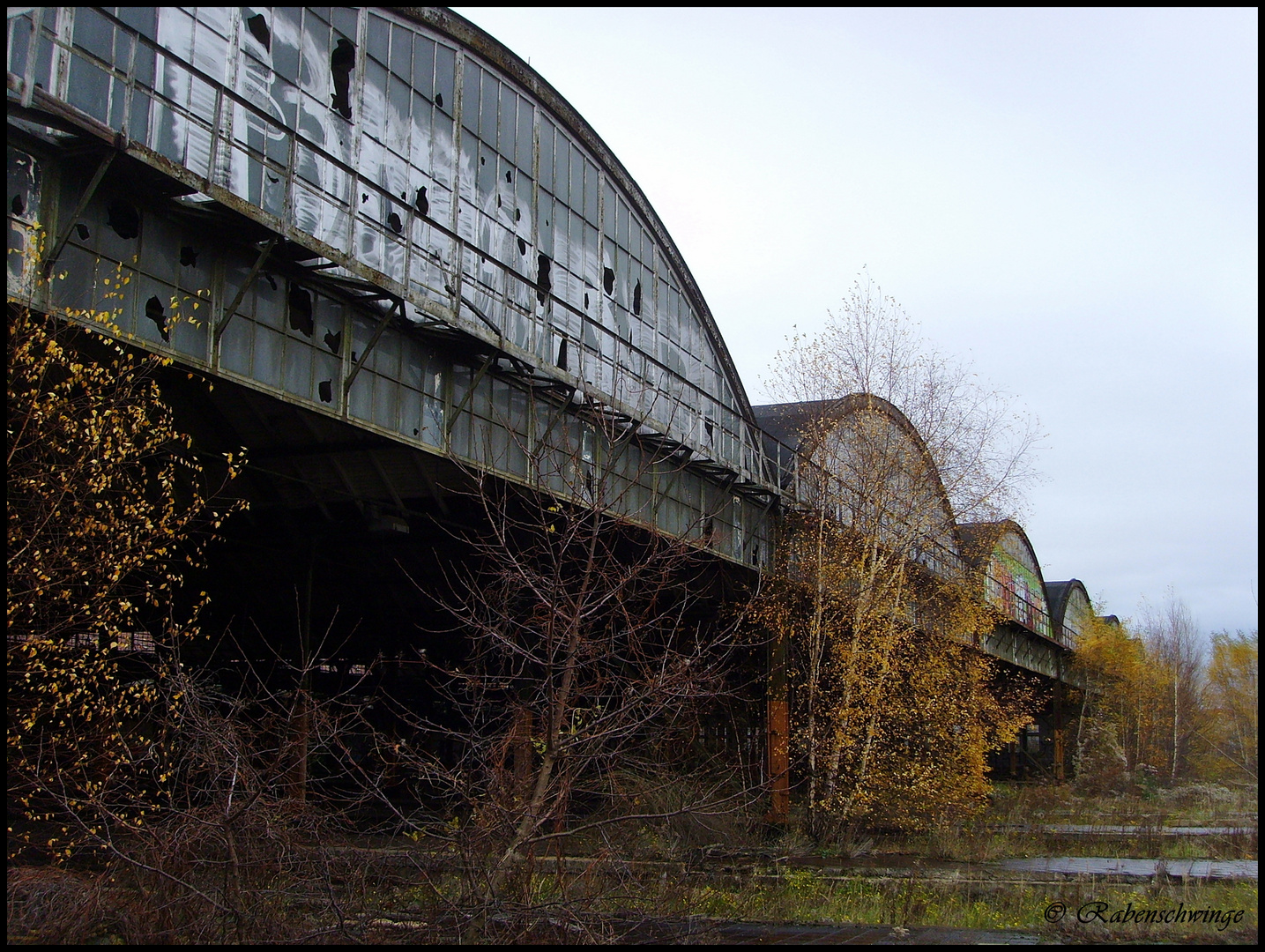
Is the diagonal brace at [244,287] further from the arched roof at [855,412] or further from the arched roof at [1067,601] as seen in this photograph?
the arched roof at [1067,601]

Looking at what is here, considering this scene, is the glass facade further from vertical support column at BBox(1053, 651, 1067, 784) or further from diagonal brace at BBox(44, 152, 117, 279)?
vertical support column at BBox(1053, 651, 1067, 784)

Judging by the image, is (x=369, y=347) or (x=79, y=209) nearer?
(x=79, y=209)

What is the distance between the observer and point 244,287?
1327 cm

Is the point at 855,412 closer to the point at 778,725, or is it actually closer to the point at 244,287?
the point at 778,725

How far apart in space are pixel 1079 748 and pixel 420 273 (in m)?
51.3

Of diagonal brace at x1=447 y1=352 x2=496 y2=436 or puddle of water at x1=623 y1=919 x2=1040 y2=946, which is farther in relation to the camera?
diagonal brace at x1=447 y1=352 x2=496 y2=436

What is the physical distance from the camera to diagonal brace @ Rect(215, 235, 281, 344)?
43.5 feet

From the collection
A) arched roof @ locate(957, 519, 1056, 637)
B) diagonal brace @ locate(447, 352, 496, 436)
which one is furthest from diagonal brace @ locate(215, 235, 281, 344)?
arched roof @ locate(957, 519, 1056, 637)

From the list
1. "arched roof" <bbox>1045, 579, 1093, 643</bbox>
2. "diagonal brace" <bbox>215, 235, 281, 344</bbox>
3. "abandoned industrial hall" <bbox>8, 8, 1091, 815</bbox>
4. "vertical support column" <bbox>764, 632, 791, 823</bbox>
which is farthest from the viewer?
"arched roof" <bbox>1045, 579, 1093, 643</bbox>

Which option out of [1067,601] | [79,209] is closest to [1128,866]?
[79,209]

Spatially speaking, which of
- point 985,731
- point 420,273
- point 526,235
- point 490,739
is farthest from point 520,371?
point 985,731

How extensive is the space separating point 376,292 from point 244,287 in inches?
92.5

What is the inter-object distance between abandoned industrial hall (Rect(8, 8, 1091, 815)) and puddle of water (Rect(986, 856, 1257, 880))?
6.04m

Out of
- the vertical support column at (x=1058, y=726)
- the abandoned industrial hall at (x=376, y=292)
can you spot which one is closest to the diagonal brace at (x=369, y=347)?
the abandoned industrial hall at (x=376, y=292)
